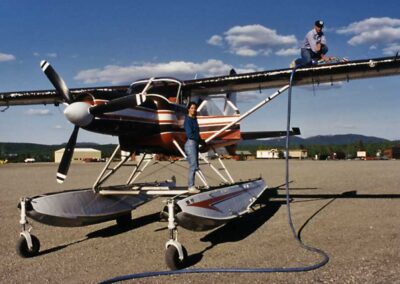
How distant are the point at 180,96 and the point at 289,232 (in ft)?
12.3

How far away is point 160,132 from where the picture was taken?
812 cm

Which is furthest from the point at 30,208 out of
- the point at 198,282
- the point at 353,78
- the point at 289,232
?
the point at 353,78

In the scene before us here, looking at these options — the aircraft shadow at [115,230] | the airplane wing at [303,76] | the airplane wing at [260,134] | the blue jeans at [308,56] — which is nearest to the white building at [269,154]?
the airplane wing at [260,134]

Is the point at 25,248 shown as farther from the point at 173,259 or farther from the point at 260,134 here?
the point at 260,134

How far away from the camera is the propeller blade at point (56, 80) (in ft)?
24.6

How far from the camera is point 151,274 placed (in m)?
5.14

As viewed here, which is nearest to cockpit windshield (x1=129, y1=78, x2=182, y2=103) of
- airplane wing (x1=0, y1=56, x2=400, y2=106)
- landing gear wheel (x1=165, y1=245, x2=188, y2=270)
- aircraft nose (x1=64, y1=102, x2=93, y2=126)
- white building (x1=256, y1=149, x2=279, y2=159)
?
airplane wing (x1=0, y1=56, x2=400, y2=106)

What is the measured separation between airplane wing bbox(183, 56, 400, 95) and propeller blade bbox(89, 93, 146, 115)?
2.65m

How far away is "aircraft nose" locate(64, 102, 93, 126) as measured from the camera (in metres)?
6.54

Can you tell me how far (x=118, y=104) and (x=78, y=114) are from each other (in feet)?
2.35

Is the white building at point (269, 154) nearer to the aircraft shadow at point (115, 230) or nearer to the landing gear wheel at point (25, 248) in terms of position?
the aircraft shadow at point (115, 230)

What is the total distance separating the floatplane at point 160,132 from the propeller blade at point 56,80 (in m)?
0.02

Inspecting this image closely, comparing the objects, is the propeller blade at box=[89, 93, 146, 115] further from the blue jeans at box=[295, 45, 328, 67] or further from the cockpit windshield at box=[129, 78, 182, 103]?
the blue jeans at box=[295, 45, 328, 67]

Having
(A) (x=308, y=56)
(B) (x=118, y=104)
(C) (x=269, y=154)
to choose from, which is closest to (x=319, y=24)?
(A) (x=308, y=56)
